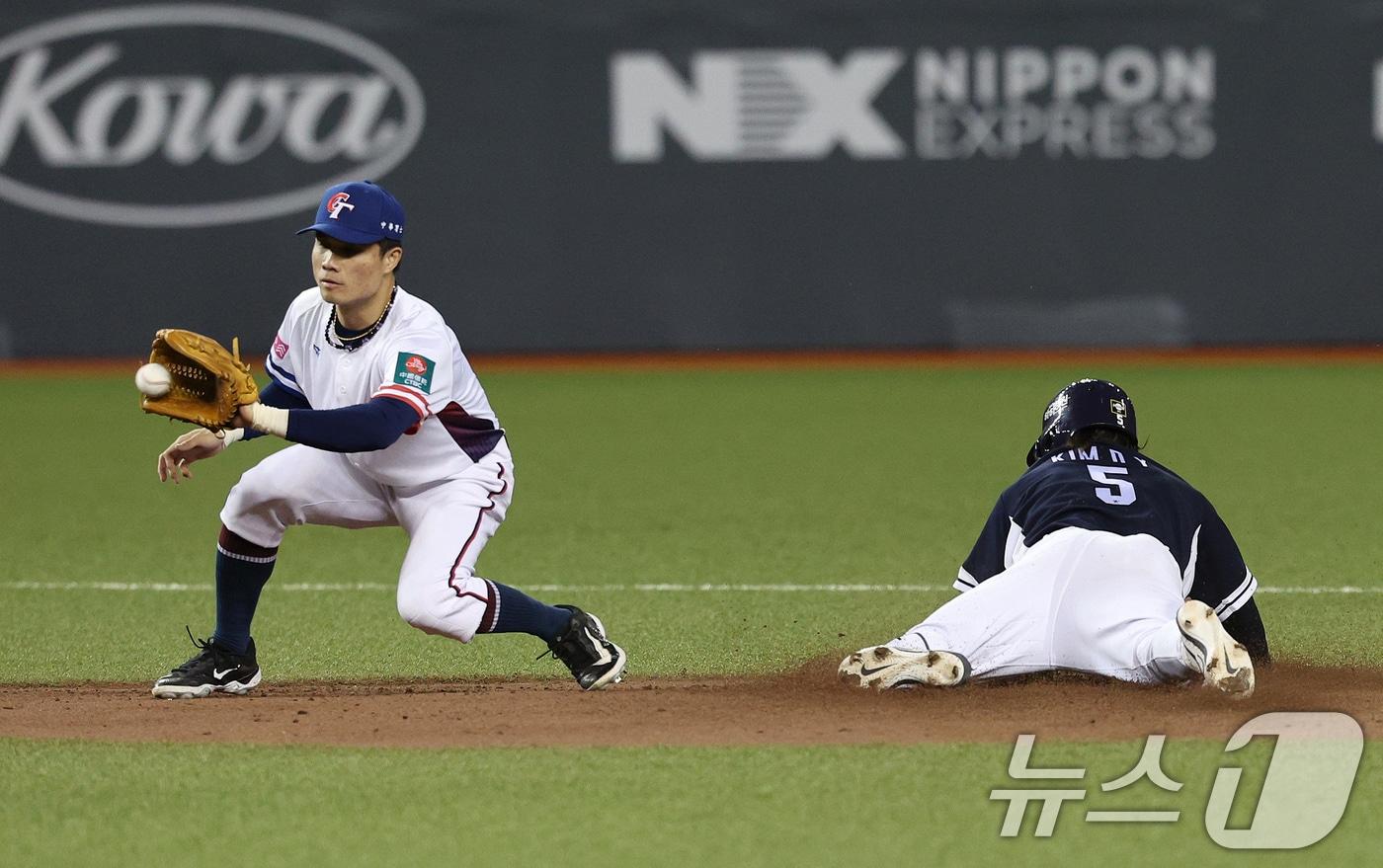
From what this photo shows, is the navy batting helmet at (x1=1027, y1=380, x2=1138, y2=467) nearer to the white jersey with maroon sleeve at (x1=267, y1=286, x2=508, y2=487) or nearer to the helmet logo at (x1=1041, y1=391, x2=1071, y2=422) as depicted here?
the helmet logo at (x1=1041, y1=391, x2=1071, y2=422)

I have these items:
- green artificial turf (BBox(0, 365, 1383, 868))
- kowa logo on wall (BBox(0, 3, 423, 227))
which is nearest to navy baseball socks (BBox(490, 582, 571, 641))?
green artificial turf (BBox(0, 365, 1383, 868))

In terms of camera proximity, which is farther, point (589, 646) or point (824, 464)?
point (824, 464)

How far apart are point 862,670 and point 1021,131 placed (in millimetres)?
10721

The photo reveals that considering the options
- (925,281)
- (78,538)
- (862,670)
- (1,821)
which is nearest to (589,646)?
(862,670)

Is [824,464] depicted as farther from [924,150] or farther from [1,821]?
[1,821]

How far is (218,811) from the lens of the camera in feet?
15.6

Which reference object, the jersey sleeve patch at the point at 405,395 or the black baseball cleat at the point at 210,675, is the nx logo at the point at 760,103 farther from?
the jersey sleeve patch at the point at 405,395

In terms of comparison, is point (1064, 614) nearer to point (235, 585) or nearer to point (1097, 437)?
point (1097, 437)

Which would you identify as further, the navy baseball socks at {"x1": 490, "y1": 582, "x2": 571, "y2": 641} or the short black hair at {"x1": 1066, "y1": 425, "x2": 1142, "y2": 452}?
the short black hair at {"x1": 1066, "y1": 425, "x2": 1142, "y2": 452}

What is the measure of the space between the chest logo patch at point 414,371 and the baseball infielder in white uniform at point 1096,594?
1.49 m

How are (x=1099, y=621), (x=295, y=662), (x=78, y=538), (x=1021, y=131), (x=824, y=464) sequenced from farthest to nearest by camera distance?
1. (x=1021, y=131)
2. (x=824, y=464)
3. (x=78, y=538)
4. (x=295, y=662)
5. (x=1099, y=621)

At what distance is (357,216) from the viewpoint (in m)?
5.97

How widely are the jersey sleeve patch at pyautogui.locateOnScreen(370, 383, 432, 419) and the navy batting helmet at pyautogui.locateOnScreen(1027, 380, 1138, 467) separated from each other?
6.60ft

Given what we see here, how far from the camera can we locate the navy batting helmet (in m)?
6.43
